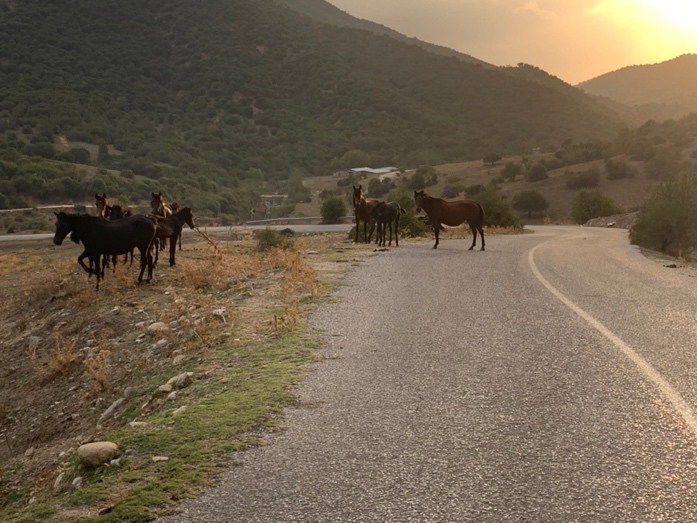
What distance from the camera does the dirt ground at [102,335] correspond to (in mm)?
9148

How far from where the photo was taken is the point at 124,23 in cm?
9594

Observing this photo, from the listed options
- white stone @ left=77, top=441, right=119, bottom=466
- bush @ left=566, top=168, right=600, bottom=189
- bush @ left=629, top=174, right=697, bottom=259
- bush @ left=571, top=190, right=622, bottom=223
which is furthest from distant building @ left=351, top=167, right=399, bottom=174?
white stone @ left=77, top=441, right=119, bottom=466

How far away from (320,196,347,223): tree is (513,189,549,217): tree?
23686 millimetres

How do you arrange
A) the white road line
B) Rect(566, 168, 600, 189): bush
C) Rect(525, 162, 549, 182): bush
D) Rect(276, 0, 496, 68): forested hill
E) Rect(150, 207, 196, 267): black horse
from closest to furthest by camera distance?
the white road line → Rect(150, 207, 196, 267): black horse → Rect(566, 168, 600, 189): bush → Rect(525, 162, 549, 182): bush → Rect(276, 0, 496, 68): forested hill

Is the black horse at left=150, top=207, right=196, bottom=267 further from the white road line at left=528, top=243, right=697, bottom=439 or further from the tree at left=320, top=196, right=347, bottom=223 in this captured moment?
the tree at left=320, top=196, right=347, bottom=223

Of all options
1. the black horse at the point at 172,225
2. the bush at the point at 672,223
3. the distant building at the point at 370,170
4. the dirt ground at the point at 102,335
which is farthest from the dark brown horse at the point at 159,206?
the distant building at the point at 370,170

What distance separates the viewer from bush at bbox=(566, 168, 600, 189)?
73938mm

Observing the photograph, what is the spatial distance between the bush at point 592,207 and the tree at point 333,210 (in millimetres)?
23256

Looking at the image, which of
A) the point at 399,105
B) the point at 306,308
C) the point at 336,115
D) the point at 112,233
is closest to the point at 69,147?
the point at 336,115

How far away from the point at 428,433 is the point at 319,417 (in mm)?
1045

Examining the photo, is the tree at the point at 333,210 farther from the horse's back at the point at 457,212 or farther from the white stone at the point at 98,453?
the white stone at the point at 98,453

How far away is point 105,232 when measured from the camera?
15336 millimetres

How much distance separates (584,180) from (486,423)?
7294 cm

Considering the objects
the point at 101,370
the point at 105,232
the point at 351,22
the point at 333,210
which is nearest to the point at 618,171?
the point at 333,210
